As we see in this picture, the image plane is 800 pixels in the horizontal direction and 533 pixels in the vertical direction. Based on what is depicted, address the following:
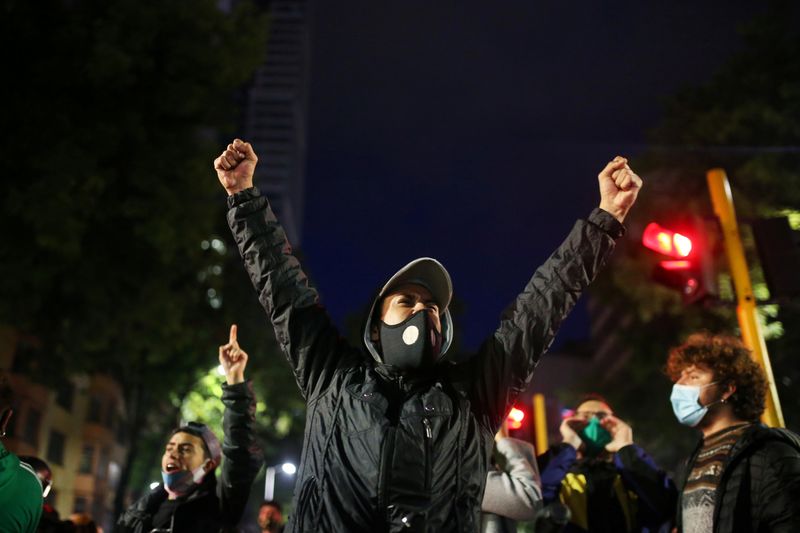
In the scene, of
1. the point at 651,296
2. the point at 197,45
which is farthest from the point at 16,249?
the point at 651,296

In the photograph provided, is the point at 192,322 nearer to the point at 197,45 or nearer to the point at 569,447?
the point at 197,45

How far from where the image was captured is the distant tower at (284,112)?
15000 centimetres

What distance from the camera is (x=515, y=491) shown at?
442cm

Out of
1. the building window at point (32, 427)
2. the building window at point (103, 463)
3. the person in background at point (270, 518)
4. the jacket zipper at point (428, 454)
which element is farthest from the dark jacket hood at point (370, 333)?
the building window at point (103, 463)

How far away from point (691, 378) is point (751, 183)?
12.4m

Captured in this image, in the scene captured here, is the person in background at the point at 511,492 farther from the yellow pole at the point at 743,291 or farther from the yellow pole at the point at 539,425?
the yellow pole at the point at 539,425

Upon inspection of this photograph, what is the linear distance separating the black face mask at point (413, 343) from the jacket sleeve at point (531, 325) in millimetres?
198

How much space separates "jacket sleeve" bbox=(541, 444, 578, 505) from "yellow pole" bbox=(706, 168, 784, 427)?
155 cm

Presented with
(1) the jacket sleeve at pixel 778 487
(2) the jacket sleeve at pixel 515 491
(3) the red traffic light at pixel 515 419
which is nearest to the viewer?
(1) the jacket sleeve at pixel 778 487

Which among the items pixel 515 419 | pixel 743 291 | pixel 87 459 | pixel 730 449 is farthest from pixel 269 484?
pixel 730 449

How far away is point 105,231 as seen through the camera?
1280 centimetres

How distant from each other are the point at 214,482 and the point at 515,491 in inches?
77.3

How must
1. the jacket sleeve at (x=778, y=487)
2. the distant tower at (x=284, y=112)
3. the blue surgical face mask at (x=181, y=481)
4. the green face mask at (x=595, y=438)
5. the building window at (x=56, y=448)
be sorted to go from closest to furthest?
the jacket sleeve at (x=778, y=487) → the blue surgical face mask at (x=181, y=481) → the green face mask at (x=595, y=438) → the building window at (x=56, y=448) → the distant tower at (x=284, y=112)

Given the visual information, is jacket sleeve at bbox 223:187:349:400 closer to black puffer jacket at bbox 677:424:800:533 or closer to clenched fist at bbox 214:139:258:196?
clenched fist at bbox 214:139:258:196
